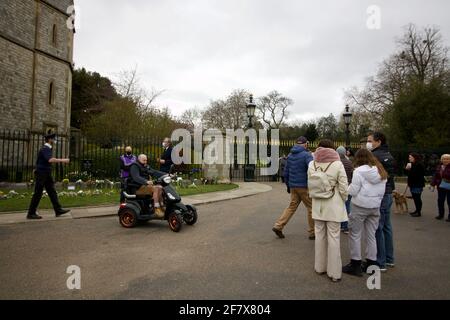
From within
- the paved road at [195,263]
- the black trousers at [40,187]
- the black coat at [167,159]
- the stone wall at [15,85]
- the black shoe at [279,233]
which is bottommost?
the paved road at [195,263]

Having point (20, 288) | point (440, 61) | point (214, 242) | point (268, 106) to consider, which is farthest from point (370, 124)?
point (20, 288)

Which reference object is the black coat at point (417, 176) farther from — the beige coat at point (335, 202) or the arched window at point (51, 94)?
the arched window at point (51, 94)

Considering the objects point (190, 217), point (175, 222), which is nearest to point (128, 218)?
point (175, 222)

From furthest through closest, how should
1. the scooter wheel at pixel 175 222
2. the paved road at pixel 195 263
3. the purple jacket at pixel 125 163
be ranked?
the purple jacket at pixel 125 163, the scooter wheel at pixel 175 222, the paved road at pixel 195 263

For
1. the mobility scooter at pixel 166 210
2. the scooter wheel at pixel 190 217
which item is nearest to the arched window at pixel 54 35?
the mobility scooter at pixel 166 210

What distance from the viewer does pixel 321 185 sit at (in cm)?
448

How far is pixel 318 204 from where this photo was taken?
455 centimetres

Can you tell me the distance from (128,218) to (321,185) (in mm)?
4597

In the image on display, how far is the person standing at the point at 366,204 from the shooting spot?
440 centimetres

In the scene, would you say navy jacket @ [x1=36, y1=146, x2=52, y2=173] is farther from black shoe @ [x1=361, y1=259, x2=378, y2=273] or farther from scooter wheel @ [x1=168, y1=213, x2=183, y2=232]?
black shoe @ [x1=361, y1=259, x2=378, y2=273]

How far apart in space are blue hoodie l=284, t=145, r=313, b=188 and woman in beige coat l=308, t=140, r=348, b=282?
5.00 feet

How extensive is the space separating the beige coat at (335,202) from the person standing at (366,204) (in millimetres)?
155

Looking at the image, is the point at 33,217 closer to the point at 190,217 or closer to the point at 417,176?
the point at 190,217
